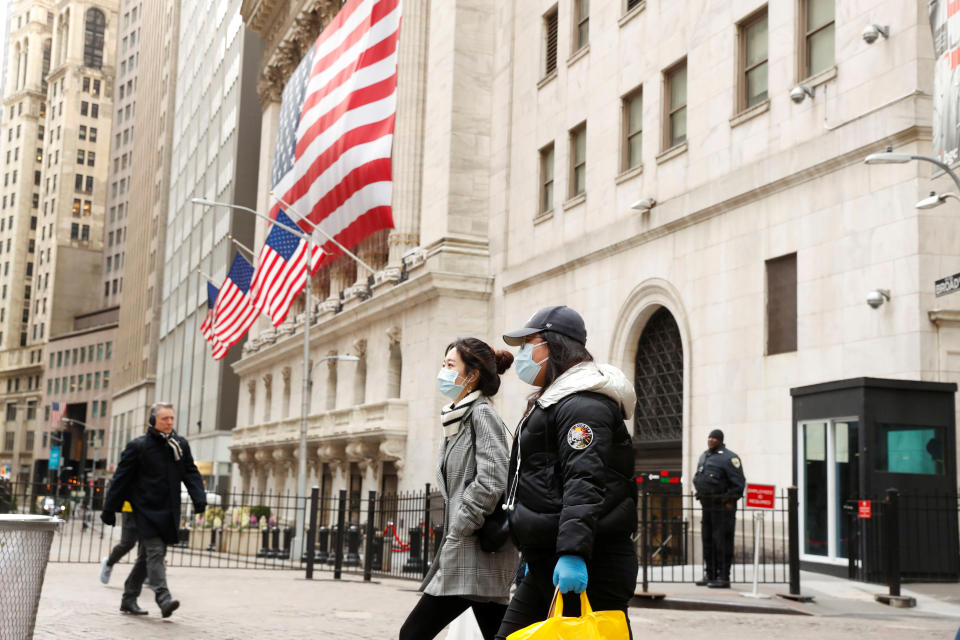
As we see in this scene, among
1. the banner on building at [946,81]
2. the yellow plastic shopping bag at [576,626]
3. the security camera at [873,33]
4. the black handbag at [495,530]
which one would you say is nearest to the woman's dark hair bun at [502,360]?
the black handbag at [495,530]

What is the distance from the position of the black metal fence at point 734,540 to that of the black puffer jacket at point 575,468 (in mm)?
9255

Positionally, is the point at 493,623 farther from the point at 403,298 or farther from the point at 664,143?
the point at 403,298

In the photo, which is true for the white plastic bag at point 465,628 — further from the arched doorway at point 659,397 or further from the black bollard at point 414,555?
the arched doorway at point 659,397

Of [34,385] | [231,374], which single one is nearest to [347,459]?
[231,374]

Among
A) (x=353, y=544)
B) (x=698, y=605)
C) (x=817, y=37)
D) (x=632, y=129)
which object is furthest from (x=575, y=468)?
(x=632, y=129)

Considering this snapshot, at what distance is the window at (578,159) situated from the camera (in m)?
29.5

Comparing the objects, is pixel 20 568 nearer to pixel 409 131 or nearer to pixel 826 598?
pixel 826 598

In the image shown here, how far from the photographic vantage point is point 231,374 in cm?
7219

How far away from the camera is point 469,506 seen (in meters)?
6.13

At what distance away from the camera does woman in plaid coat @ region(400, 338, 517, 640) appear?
6156mm

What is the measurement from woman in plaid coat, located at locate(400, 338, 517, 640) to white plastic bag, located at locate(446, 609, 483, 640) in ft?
0.10

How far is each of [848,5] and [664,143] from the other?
628 cm

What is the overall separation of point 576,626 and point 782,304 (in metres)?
16.8

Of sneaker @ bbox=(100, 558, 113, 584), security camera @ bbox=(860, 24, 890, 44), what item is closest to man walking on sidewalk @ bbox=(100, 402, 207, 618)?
sneaker @ bbox=(100, 558, 113, 584)
